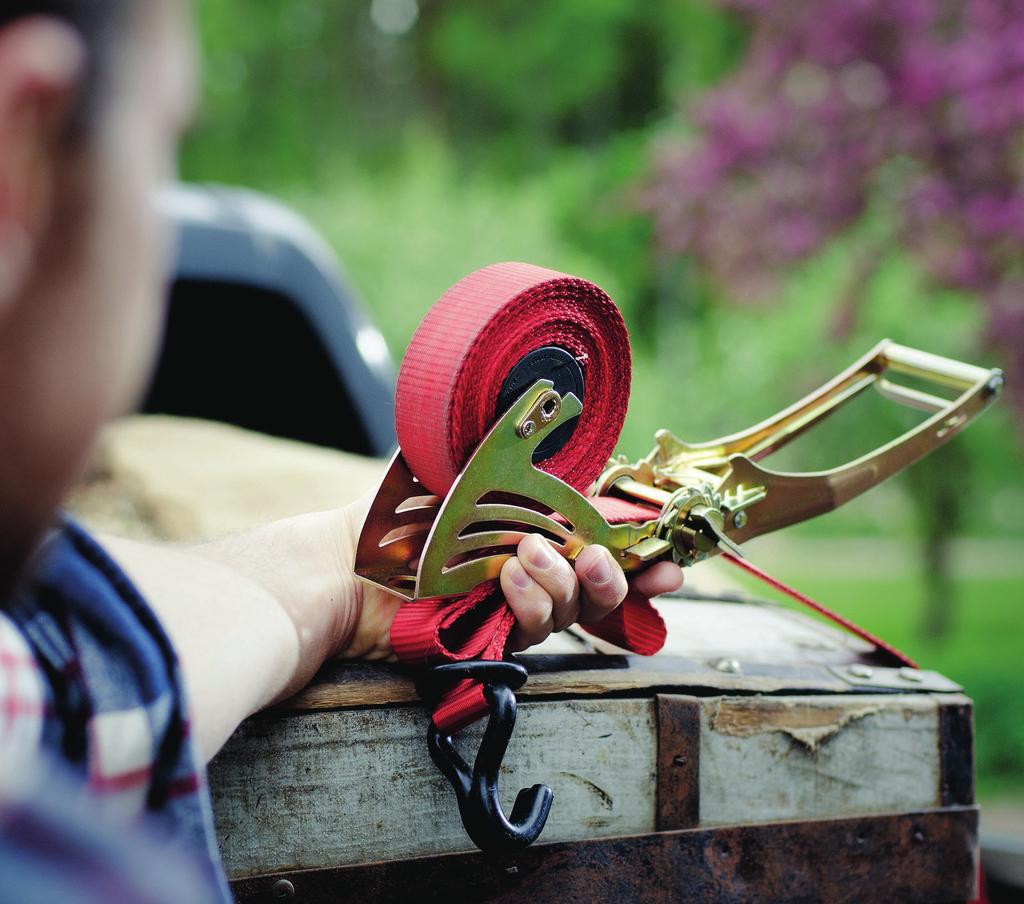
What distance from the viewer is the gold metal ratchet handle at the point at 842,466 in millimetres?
1226

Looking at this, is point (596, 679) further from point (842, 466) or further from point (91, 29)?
point (91, 29)

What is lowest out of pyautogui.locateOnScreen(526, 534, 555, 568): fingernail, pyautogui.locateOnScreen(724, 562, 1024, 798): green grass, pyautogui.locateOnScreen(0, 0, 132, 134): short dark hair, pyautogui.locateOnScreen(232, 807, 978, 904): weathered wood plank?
pyautogui.locateOnScreen(724, 562, 1024, 798): green grass

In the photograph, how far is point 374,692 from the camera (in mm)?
1056

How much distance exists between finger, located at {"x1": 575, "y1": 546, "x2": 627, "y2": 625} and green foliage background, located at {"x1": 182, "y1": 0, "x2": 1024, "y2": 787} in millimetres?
3381

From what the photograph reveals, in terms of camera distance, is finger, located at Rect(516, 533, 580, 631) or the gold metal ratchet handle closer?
finger, located at Rect(516, 533, 580, 631)

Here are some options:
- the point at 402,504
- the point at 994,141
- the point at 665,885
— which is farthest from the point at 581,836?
the point at 994,141

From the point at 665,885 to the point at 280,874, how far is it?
0.41m

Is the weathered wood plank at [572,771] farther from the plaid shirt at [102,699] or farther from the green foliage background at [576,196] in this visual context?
the green foliage background at [576,196]

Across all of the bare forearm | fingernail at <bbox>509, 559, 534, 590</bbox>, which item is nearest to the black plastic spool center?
fingernail at <bbox>509, 559, 534, 590</bbox>

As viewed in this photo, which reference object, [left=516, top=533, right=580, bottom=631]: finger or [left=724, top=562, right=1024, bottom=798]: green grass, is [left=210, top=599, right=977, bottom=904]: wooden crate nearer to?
[left=516, top=533, right=580, bottom=631]: finger

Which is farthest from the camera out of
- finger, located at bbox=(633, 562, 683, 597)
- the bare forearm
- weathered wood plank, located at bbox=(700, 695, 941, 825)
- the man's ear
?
weathered wood plank, located at bbox=(700, 695, 941, 825)

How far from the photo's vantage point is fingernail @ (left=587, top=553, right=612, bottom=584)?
1038 mm

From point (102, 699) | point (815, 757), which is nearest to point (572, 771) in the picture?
point (815, 757)

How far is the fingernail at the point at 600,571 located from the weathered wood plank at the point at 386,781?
0.53ft
